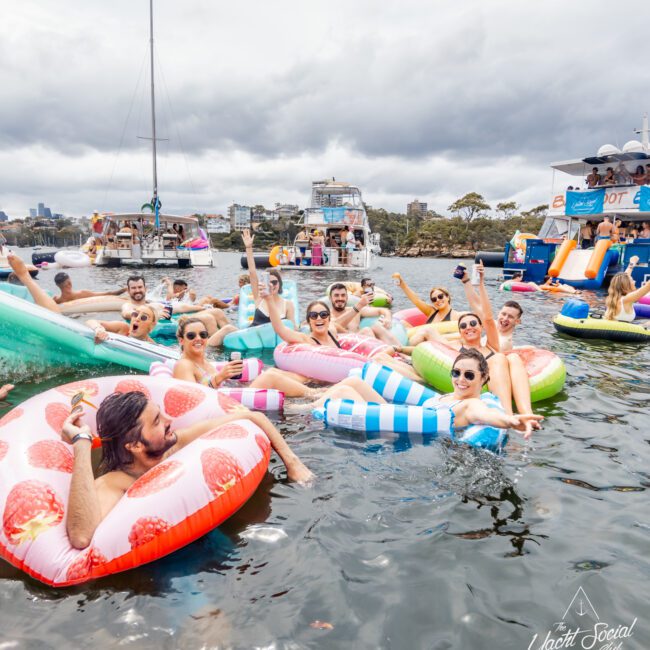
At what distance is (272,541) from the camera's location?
2.97 metres

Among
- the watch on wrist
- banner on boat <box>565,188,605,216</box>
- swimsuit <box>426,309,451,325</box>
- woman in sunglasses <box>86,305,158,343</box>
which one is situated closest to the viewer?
the watch on wrist

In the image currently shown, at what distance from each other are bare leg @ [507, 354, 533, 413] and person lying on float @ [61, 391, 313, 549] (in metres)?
3.11

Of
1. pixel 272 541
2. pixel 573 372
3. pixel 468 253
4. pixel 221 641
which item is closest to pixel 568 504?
pixel 272 541

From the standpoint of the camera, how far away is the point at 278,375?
5.41 m

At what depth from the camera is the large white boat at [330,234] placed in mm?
27625

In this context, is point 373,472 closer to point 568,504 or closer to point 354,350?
point 568,504

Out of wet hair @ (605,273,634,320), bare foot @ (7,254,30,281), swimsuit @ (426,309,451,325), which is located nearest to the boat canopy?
wet hair @ (605,273,634,320)

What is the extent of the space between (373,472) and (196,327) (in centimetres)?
214

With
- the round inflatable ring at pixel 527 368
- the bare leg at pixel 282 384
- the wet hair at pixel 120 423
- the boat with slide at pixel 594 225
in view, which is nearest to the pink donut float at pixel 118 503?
the wet hair at pixel 120 423

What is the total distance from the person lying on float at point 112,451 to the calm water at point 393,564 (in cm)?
34

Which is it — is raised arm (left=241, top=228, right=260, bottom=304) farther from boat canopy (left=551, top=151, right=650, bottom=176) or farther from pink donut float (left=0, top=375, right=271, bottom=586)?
boat canopy (left=551, top=151, right=650, bottom=176)

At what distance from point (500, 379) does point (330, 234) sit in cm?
2567

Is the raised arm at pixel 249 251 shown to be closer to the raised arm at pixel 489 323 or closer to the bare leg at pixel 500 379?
the raised arm at pixel 489 323

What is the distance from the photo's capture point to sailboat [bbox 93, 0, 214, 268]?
29125mm
